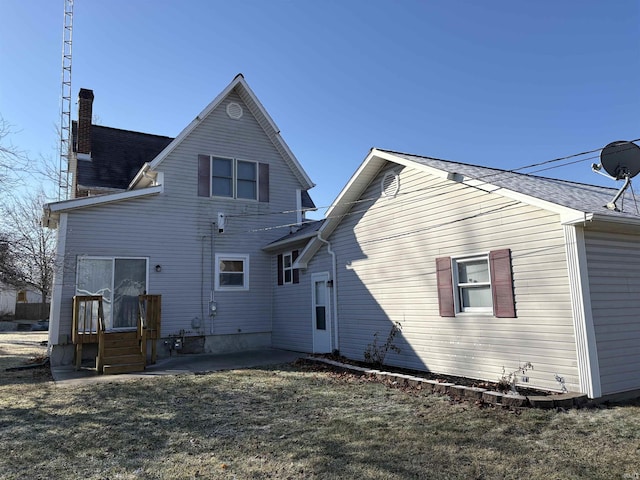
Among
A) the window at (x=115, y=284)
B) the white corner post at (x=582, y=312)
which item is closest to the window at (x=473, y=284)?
the white corner post at (x=582, y=312)

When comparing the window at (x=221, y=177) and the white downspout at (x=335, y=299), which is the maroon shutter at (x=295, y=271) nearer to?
the white downspout at (x=335, y=299)

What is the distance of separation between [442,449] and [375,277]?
6.09 meters

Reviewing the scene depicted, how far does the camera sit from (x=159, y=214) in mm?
13383

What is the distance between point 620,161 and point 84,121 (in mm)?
17203

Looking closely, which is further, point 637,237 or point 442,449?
point 637,237

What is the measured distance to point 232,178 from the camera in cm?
1490

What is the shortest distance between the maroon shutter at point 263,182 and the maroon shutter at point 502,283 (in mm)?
9158

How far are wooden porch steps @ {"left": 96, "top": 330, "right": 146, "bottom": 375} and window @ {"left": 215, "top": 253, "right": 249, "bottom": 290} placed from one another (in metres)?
3.36

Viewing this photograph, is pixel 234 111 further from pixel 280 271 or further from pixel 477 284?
pixel 477 284

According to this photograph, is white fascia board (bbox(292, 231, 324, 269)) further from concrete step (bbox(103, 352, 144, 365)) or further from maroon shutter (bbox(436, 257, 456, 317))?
concrete step (bbox(103, 352, 144, 365))

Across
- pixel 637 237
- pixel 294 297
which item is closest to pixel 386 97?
pixel 294 297

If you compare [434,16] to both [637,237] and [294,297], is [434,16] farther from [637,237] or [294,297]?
[294,297]

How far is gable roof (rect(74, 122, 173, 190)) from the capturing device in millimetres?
15742

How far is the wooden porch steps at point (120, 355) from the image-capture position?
10531 mm
